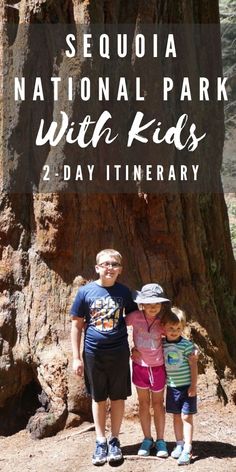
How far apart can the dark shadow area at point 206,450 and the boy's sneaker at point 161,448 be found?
0.28 ft

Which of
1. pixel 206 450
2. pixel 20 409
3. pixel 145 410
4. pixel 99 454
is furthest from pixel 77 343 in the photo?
pixel 20 409

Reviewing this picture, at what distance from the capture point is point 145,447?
4891mm

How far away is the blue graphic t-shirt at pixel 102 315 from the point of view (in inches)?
191

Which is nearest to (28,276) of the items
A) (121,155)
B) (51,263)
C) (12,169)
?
(51,263)

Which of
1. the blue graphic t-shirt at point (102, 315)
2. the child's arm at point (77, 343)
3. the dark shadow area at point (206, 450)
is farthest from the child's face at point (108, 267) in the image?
the dark shadow area at point (206, 450)

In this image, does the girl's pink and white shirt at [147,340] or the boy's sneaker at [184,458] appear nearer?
the boy's sneaker at [184,458]

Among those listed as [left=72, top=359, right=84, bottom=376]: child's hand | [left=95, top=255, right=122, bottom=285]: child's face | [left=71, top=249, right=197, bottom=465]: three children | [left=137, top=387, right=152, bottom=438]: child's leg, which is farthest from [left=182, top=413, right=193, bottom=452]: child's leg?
[left=95, top=255, right=122, bottom=285]: child's face

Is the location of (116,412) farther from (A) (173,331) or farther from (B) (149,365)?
(A) (173,331)

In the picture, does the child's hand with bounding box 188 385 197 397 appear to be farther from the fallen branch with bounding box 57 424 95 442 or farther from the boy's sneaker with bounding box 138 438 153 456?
the fallen branch with bounding box 57 424 95 442

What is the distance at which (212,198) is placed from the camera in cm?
757

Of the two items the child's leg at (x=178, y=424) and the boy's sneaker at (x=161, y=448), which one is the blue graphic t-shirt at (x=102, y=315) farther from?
the boy's sneaker at (x=161, y=448)

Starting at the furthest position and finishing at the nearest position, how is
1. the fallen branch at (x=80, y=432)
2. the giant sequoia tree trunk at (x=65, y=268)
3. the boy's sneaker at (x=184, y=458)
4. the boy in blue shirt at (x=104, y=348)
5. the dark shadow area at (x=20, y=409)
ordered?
the dark shadow area at (x=20, y=409) → the giant sequoia tree trunk at (x=65, y=268) → the fallen branch at (x=80, y=432) → the boy in blue shirt at (x=104, y=348) → the boy's sneaker at (x=184, y=458)

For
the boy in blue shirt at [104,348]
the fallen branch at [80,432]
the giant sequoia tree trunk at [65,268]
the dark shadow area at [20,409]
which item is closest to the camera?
the boy in blue shirt at [104,348]

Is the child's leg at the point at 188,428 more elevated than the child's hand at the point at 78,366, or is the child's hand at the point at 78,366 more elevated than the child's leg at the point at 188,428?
the child's hand at the point at 78,366
